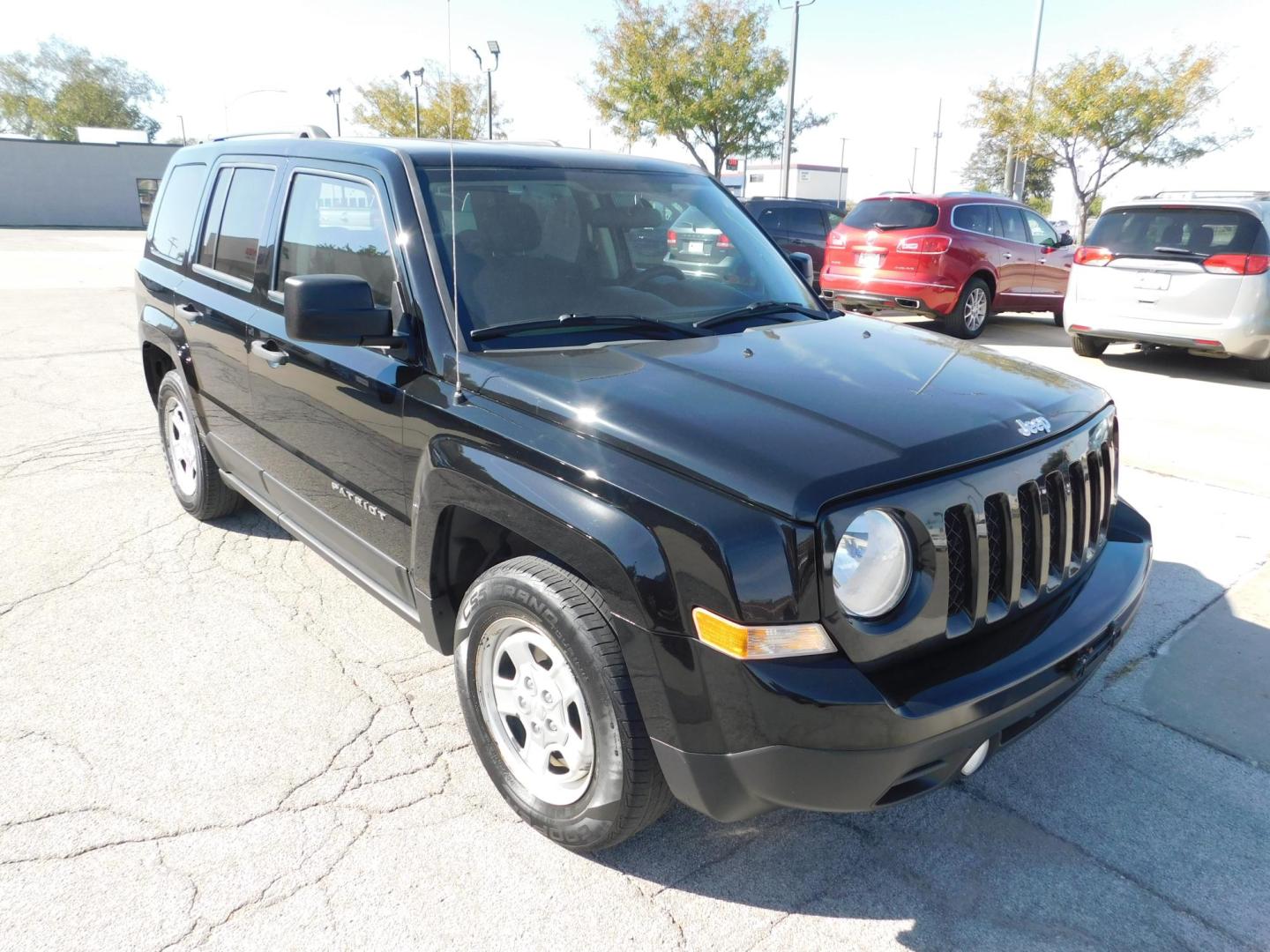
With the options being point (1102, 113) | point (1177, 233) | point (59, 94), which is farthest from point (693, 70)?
point (59, 94)

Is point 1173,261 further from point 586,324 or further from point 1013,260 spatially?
point 586,324

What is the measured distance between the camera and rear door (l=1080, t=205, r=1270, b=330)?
8.56m

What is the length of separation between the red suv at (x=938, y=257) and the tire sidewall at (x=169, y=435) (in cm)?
810

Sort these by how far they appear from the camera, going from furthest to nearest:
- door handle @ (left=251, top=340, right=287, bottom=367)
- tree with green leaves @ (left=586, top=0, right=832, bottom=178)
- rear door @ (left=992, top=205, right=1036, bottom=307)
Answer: tree with green leaves @ (left=586, top=0, right=832, bottom=178), rear door @ (left=992, top=205, right=1036, bottom=307), door handle @ (left=251, top=340, right=287, bottom=367)

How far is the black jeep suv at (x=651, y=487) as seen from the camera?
2014mm

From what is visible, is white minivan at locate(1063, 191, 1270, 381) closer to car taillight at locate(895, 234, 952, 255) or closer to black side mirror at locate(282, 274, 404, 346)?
car taillight at locate(895, 234, 952, 255)

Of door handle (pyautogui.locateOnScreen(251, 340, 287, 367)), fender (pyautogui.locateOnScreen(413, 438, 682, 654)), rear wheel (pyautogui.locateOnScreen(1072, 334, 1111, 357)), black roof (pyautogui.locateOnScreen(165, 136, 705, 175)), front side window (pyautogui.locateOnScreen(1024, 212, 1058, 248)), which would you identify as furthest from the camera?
front side window (pyautogui.locateOnScreen(1024, 212, 1058, 248))

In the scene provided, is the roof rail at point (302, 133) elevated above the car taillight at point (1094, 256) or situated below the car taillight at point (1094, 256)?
above

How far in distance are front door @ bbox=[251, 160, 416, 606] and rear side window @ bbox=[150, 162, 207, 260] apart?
4.14ft

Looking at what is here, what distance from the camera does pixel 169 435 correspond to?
510 cm

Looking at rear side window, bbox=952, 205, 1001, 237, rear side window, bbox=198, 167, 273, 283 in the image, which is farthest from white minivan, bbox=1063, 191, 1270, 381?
rear side window, bbox=198, 167, 273, 283

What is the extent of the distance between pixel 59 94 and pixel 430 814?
86136 mm

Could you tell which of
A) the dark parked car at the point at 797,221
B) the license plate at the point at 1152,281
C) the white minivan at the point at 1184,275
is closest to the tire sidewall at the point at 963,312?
the white minivan at the point at 1184,275

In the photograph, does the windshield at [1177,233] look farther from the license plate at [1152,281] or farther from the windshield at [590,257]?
the windshield at [590,257]
